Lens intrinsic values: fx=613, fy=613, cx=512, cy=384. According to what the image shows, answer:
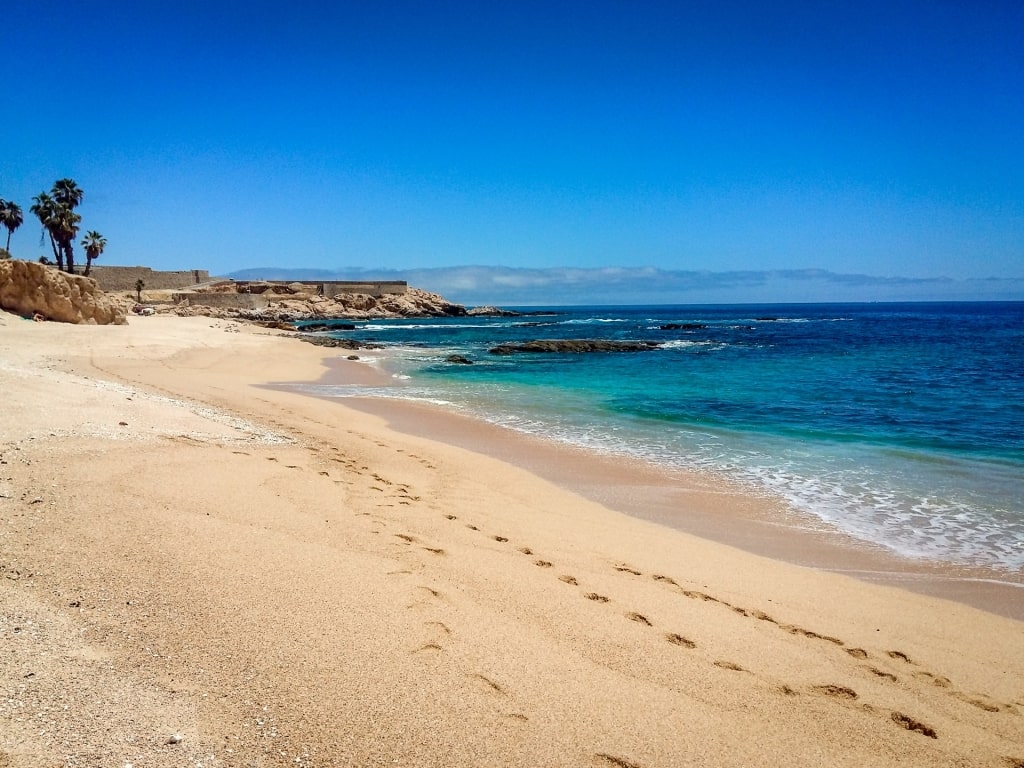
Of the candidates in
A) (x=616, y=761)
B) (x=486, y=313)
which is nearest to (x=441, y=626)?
(x=616, y=761)

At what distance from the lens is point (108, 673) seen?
9.26ft

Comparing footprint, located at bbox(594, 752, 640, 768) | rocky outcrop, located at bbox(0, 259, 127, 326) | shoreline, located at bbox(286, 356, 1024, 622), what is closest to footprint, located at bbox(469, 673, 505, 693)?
footprint, located at bbox(594, 752, 640, 768)

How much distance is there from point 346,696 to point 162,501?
3241 millimetres

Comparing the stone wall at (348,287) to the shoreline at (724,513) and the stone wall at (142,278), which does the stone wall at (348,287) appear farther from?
the shoreline at (724,513)

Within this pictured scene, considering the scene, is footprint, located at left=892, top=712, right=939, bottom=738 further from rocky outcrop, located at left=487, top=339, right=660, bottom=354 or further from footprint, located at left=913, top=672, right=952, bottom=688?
rocky outcrop, located at left=487, top=339, right=660, bottom=354

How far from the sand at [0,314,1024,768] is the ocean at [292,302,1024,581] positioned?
2.79 meters

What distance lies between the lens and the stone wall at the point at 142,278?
239 ft

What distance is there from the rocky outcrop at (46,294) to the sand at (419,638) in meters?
25.0

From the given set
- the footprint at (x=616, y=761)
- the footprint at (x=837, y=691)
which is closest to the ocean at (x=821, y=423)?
the footprint at (x=837, y=691)

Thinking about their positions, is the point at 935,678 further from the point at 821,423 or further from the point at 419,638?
the point at 821,423

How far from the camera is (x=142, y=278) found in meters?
78.0

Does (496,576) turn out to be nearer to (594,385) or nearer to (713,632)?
(713,632)

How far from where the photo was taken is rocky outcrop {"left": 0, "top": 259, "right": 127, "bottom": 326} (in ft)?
85.4

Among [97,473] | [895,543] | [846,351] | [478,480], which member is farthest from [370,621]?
[846,351]
